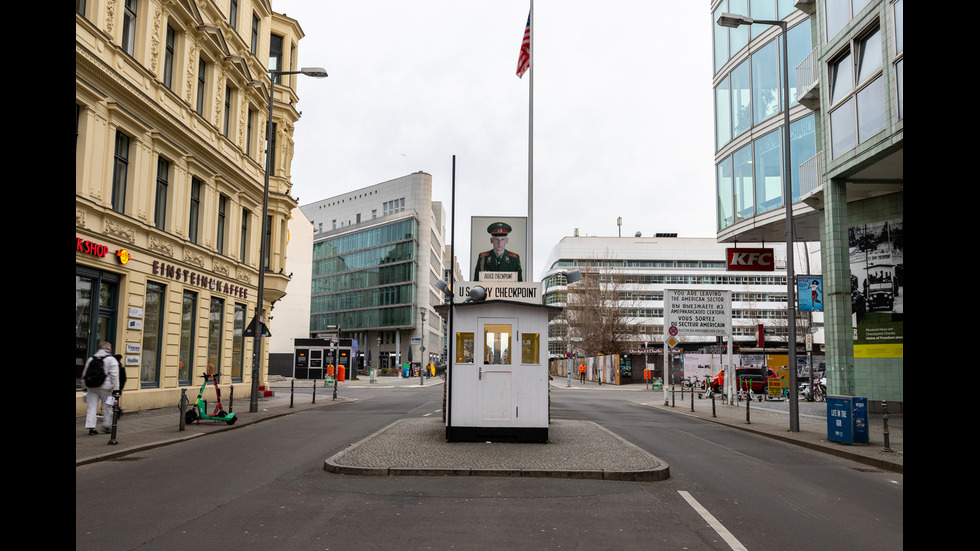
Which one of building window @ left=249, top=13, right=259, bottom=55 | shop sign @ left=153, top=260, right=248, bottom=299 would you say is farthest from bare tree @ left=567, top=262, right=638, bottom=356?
building window @ left=249, top=13, right=259, bottom=55

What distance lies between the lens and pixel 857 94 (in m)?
20.3

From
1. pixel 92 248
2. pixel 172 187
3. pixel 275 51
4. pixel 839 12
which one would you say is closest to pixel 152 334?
pixel 92 248

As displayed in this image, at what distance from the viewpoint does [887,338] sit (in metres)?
21.9

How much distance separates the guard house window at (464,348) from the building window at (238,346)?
1823 centimetres

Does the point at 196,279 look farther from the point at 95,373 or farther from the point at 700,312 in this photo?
the point at 700,312

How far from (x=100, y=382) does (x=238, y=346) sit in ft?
49.9

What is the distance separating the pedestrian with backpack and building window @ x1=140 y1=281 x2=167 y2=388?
20.1 ft

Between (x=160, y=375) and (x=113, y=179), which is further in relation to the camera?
(x=160, y=375)

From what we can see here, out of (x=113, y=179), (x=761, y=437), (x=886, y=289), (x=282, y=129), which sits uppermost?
(x=282, y=129)
